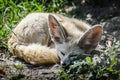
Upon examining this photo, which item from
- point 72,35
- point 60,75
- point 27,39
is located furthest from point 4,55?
point 60,75

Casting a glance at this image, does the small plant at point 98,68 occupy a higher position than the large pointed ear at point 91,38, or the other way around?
the large pointed ear at point 91,38

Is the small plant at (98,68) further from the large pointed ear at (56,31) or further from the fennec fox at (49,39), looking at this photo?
the large pointed ear at (56,31)

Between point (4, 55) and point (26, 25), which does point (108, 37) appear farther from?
point (4, 55)

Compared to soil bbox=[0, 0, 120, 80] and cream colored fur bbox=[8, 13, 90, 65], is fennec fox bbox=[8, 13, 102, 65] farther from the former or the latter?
soil bbox=[0, 0, 120, 80]

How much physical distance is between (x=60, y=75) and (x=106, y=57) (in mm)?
620

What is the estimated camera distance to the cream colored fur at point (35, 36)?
5.32 m

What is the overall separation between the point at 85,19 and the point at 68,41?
3.10m

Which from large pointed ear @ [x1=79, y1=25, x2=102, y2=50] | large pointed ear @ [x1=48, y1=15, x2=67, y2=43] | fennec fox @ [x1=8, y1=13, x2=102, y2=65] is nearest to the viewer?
large pointed ear @ [x1=79, y1=25, x2=102, y2=50]

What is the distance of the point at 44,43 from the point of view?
230 inches

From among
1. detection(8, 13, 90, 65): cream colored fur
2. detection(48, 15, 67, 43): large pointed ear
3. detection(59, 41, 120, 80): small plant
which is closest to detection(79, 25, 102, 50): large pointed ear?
detection(8, 13, 90, 65): cream colored fur

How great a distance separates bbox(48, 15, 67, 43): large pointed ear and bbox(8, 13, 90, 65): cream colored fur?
13 cm

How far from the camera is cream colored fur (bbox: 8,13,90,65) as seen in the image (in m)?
5.32

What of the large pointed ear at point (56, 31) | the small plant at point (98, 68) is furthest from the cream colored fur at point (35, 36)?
the small plant at point (98, 68)

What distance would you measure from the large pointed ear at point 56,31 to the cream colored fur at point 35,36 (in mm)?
129
